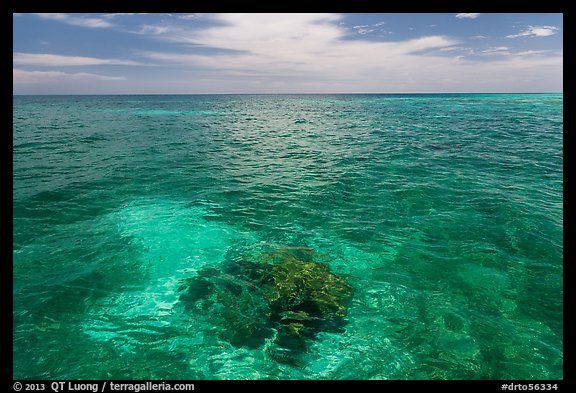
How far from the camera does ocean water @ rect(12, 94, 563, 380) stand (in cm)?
816

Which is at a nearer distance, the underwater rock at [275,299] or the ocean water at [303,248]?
the ocean water at [303,248]

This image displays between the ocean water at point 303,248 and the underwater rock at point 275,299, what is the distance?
0.24 meters

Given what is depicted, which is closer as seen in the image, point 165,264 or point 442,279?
point 442,279

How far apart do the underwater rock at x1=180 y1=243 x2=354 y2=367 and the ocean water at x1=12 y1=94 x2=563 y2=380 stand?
24 centimetres

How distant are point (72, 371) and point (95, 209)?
40.1ft

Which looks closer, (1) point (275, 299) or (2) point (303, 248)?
(1) point (275, 299)

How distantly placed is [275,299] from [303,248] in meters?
3.73

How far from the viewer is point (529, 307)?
998 centimetres

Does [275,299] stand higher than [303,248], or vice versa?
[303,248]

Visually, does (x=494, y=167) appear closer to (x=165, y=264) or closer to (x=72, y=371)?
(x=165, y=264)

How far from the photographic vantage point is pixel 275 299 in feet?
33.5

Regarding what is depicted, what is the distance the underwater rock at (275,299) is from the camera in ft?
29.0
